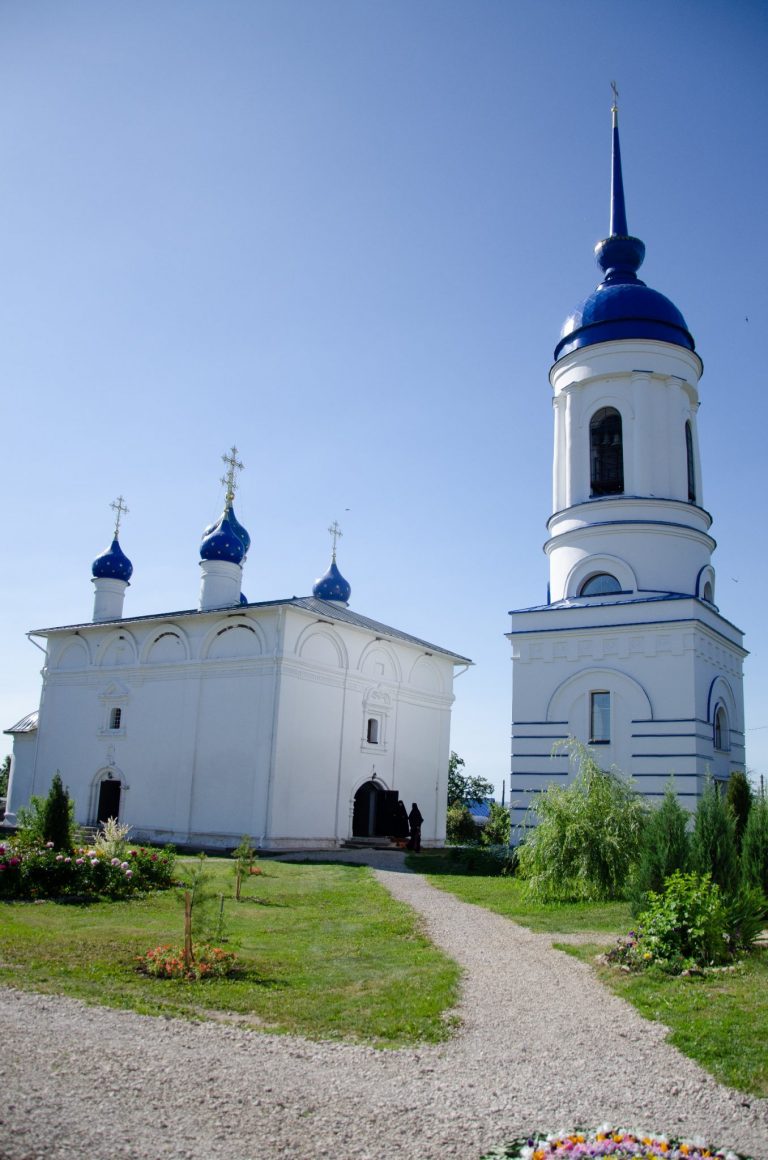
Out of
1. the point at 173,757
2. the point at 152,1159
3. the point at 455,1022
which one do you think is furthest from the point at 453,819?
the point at 152,1159

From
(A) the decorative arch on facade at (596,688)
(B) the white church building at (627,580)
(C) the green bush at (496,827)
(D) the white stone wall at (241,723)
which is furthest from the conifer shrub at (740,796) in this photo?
(C) the green bush at (496,827)

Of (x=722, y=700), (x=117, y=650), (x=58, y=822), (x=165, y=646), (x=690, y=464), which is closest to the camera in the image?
(x=58, y=822)

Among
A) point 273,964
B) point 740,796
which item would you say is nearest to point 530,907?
point 740,796

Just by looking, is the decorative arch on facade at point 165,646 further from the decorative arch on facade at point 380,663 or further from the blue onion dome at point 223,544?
the decorative arch on facade at point 380,663

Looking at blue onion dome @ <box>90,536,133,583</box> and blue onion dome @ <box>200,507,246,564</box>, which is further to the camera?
blue onion dome @ <box>90,536,133,583</box>

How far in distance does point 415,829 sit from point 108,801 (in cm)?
837

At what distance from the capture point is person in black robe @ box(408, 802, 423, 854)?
22530mm

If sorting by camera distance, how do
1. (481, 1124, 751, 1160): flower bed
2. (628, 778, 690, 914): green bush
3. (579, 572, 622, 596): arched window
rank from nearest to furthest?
1. (481, 1124, 751, 1160): flower bed
2. (628, 778, 690, 914): green bush
3. (579, 572, 622, 596): arched window

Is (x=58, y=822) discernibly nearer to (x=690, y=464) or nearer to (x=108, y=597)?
(x=690, y=464)

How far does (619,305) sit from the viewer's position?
63.9 feet

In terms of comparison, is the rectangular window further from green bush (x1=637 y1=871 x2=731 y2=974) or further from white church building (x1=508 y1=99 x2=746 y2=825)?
green bush (x1=637 y1=871 x2=731 y2=974)

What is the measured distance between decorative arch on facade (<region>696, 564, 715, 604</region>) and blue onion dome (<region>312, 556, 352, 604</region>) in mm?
12272

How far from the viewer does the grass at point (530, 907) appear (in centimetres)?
1006

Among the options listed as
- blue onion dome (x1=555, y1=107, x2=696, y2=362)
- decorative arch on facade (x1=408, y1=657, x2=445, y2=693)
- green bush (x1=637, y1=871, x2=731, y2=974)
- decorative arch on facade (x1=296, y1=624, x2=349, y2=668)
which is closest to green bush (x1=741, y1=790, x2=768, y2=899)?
green bush (x1=637, y1=871, x2=731, y2=974)
